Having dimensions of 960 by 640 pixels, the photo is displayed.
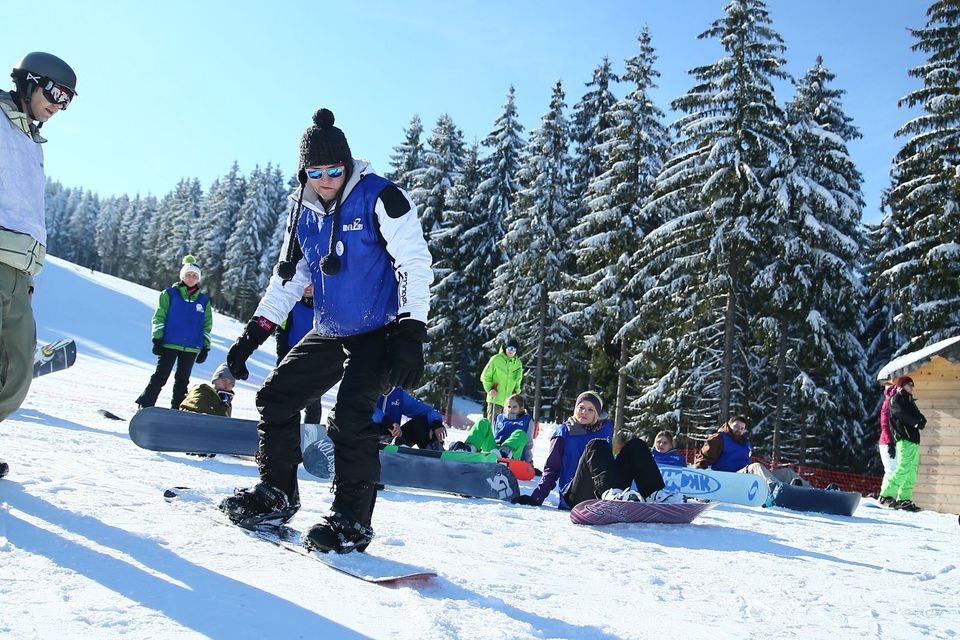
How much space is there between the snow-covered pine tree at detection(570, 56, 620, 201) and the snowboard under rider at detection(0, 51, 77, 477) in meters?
30.4

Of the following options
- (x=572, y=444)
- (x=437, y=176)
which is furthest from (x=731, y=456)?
(x=437, y=176)

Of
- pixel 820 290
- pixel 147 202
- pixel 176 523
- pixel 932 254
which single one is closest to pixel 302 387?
pixel 176 523

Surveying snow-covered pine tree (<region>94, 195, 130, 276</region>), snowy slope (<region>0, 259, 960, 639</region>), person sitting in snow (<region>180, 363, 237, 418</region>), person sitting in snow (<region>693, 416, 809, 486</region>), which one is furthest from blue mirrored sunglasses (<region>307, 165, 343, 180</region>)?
snow-covered pine tree (<region>94, 195, 130, 276</region>)

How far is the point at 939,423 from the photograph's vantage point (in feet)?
48.8

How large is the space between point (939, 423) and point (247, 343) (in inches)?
596

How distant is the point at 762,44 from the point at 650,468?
1957 cm

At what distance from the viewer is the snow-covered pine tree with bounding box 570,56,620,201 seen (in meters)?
33.5

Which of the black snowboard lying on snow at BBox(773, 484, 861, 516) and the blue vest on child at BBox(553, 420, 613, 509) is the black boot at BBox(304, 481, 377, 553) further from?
the black snowboard lying on snow at BBox(773, 484, 861, 516)

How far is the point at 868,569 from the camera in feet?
15.0

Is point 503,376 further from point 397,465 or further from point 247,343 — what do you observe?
point 247,343

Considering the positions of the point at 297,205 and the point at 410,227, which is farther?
the point at 297,205

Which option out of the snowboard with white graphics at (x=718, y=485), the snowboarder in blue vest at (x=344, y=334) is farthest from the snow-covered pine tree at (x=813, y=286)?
the snowboarder in blue vest at (x=344, y=334)

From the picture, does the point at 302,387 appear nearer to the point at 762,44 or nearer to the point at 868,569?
the point at 868,569

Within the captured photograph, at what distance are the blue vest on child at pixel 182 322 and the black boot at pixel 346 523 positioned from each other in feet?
20.1
